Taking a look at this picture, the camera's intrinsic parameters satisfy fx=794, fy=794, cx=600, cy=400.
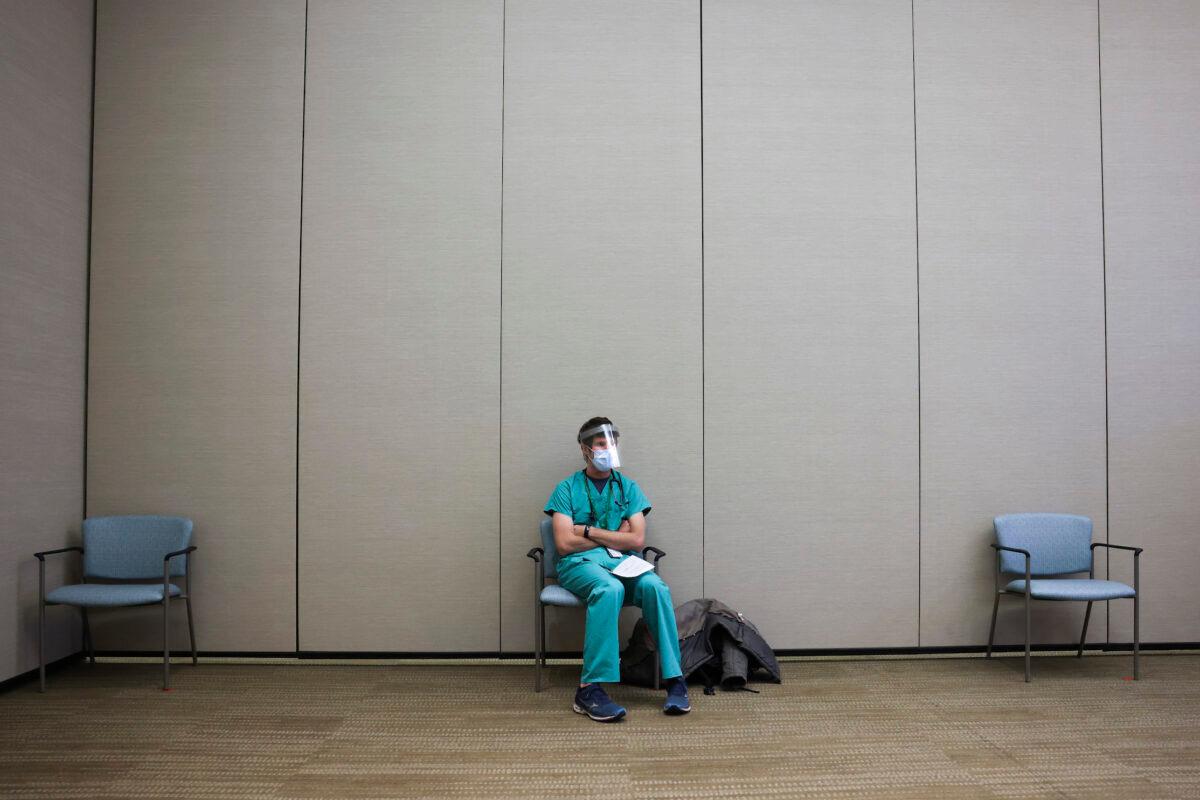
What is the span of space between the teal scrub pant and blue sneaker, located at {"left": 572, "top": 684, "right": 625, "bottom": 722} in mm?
44

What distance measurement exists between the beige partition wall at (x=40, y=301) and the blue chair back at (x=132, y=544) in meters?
0.21

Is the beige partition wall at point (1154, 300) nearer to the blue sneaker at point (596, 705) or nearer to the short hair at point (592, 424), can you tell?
the short hair at point (592, 424)

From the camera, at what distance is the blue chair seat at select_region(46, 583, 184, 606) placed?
3936 millimetres

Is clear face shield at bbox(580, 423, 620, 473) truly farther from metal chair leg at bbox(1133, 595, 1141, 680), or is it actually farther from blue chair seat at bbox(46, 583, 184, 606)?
metal chair leg at bbox(1133, 595, 1141, 680)

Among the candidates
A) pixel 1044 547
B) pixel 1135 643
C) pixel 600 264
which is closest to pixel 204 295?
pixel 600 264

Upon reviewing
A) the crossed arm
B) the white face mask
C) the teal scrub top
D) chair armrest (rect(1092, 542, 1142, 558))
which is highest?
the white face mask

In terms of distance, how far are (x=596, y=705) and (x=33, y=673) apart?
302 centimetres

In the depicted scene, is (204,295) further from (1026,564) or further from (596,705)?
(1026,564)

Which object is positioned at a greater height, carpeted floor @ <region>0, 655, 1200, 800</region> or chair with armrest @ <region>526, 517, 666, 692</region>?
chair with armrest @ <region>526, 517, 666, 692</region>

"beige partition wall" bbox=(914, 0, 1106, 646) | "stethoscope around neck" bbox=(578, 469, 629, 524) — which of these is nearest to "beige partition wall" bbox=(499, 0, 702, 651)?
"stethoscope around neck" bbox=(578, 469, 629, 524)

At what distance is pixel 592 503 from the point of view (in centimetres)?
425

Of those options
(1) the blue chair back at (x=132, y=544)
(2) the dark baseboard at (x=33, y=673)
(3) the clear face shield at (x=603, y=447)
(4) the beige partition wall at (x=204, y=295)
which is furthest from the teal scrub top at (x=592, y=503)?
(2) the dark baseboard at (x=33, y=673)

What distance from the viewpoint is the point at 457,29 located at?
15.6 ft

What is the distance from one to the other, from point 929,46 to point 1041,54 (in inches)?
27.6
